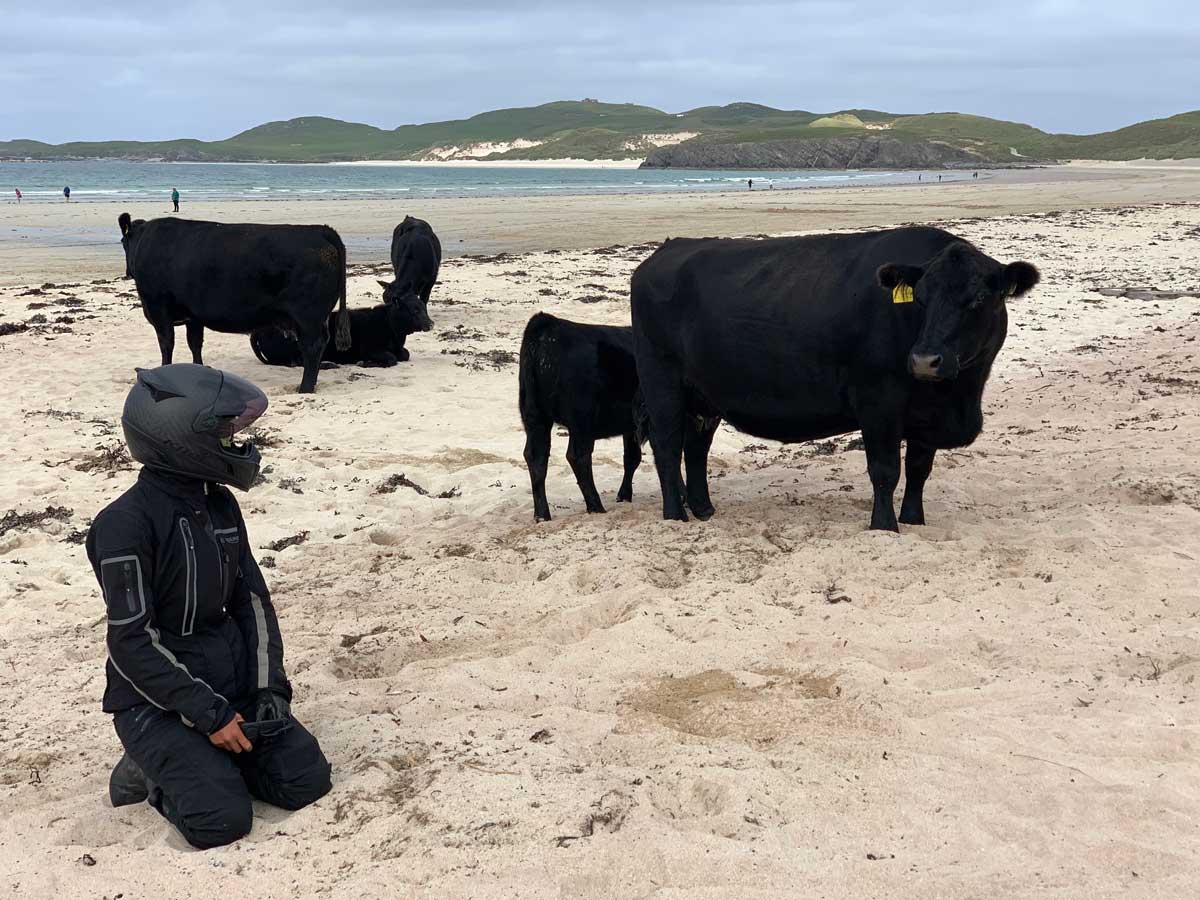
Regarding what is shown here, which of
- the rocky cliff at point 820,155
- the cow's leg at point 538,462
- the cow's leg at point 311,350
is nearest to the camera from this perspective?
the cow's leg at point 538,462

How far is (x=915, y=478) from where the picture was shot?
7082mm

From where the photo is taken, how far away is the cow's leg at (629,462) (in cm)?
830

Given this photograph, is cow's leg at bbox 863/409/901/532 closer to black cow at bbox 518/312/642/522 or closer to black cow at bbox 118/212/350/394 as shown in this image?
black cow at bbox 518/312/642/522

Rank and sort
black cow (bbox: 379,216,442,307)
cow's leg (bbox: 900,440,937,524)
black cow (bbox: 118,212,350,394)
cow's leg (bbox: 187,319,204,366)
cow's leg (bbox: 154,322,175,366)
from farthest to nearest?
black cow (bbox: 379,216,442,307) < cow's leg (bbox: 187,319,204,366) < cow's leg (bbox: 154,322,175,366) < black cow (bbox: 118,212,350,394) < cow's leg (bbox: 900,440,937,524)

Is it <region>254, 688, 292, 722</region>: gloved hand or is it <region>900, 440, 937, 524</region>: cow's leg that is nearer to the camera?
<region>254, 688, 292, 722</region>: gloved hand

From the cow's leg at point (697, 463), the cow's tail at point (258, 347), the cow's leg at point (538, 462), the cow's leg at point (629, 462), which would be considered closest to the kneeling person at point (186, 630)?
the cow's leg at point (538, 462)

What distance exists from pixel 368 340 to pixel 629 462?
6.16 meters

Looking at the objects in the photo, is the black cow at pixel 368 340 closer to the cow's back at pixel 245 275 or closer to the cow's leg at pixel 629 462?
the cow's back at pixel 245 275

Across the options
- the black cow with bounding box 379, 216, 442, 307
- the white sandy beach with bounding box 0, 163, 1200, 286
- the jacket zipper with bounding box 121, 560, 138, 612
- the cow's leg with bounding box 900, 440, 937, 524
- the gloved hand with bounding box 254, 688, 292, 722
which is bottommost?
the gloved hand with bounding box 254, 688, 292, 722

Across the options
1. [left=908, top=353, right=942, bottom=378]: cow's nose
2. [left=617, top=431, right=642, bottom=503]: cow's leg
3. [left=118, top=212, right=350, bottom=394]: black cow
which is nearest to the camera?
[left=908, top=353, right=942, bottom=378]: cow's nose

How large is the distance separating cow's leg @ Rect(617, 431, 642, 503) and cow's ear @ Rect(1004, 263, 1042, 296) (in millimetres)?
2976

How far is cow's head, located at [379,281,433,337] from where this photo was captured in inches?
537

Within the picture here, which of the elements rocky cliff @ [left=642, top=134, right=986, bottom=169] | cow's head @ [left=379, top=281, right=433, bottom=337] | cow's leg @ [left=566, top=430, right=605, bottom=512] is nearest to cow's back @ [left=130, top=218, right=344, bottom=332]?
A: cow's head @ [left=379, top=281, right=433, bottom=337]

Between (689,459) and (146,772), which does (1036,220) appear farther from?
(146,772)
